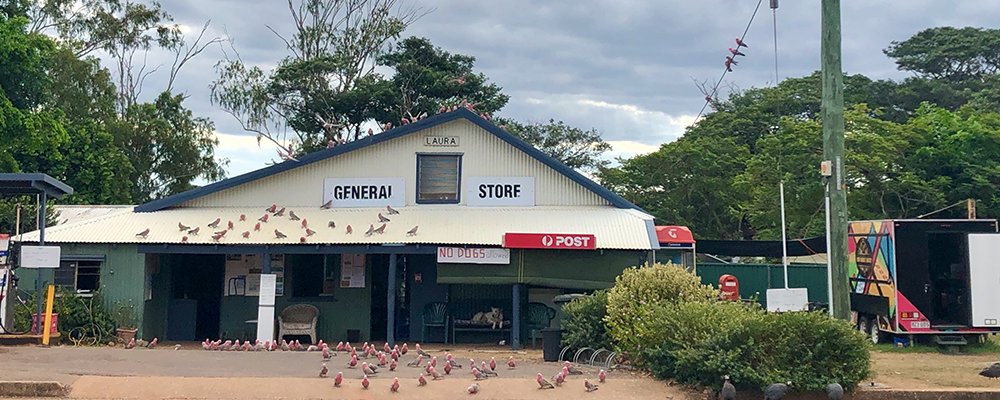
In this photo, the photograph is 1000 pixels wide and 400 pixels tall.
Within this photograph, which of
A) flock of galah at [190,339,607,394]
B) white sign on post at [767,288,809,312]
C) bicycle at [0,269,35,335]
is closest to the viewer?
flock of galah at [190,339,607,394]

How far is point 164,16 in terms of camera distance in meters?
46.2

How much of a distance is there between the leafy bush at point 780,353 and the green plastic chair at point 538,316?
7634mm

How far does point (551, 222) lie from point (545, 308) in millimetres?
1841

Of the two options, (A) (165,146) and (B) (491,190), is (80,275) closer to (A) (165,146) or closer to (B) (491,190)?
(B) (491,190)

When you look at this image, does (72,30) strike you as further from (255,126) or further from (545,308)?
(545,308)

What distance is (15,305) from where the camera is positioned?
53.9ft

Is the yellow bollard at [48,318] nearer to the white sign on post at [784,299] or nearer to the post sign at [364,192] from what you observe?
the post sign at [364,192]

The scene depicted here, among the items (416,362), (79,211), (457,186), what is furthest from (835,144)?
(79,211)

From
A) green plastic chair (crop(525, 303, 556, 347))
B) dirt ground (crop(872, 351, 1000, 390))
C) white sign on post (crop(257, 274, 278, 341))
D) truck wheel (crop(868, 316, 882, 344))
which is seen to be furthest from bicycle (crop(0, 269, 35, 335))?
truck wheel (crop(868, 316, 882, 344))

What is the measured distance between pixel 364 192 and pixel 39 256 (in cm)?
667

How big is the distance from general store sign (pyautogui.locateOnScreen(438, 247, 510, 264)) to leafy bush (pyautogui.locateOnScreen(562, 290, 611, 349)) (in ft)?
9.96

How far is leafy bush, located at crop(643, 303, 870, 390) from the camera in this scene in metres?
10.8

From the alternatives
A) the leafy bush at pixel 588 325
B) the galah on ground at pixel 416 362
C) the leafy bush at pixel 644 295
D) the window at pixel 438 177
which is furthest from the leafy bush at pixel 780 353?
the window at pixel 438 177

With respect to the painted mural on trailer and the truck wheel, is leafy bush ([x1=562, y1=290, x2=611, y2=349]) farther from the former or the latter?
the truck wheel
